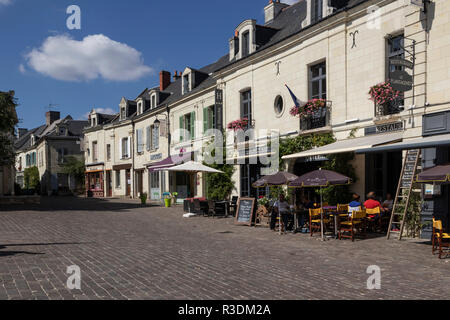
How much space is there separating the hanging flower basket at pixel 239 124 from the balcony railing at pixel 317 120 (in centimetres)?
375

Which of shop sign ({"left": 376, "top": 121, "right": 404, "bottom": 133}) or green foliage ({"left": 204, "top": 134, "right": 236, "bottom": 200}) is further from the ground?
shop sign ({"left": 376, "top": 121, "right": 404, "bottom": 133})

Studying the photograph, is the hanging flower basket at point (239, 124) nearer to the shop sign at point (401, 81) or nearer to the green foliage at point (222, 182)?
the green foliage at point (222, 182)

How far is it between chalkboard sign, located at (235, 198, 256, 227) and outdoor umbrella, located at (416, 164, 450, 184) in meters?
6.32

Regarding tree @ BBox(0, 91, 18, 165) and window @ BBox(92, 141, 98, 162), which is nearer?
tree @ BBox(0, 91, 18, 165)

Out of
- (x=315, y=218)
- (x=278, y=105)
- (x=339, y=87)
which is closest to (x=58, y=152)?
(x=278, y=105)

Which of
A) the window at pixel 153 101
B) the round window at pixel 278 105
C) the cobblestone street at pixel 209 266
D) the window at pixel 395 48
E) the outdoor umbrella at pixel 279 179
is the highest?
the window at pixel 153 101

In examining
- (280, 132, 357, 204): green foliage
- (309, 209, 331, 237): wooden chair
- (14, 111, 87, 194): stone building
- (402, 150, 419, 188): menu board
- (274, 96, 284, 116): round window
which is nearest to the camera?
(402, 150, 419, 188): menu board

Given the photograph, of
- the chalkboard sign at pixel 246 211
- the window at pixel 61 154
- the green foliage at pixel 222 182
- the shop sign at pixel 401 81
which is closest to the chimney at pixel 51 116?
the window at pixel 61 154

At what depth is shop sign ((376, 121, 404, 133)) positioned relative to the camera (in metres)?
10.6

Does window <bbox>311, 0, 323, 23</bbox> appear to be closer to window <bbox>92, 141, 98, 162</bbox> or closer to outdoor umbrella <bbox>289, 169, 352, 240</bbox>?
outdoor umbrella <bbox>289, 169, 352, 240</bbox>

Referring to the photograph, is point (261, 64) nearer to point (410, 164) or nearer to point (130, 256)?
point (410, 164)

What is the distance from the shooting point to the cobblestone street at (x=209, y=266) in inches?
199

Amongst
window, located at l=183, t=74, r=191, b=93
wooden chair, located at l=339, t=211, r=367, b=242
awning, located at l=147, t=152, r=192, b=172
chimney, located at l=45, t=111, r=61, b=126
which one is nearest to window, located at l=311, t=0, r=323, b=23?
wooden chair, located at l=339, t=211, r=367, b=242

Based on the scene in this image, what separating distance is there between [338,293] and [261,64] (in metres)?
12.9
